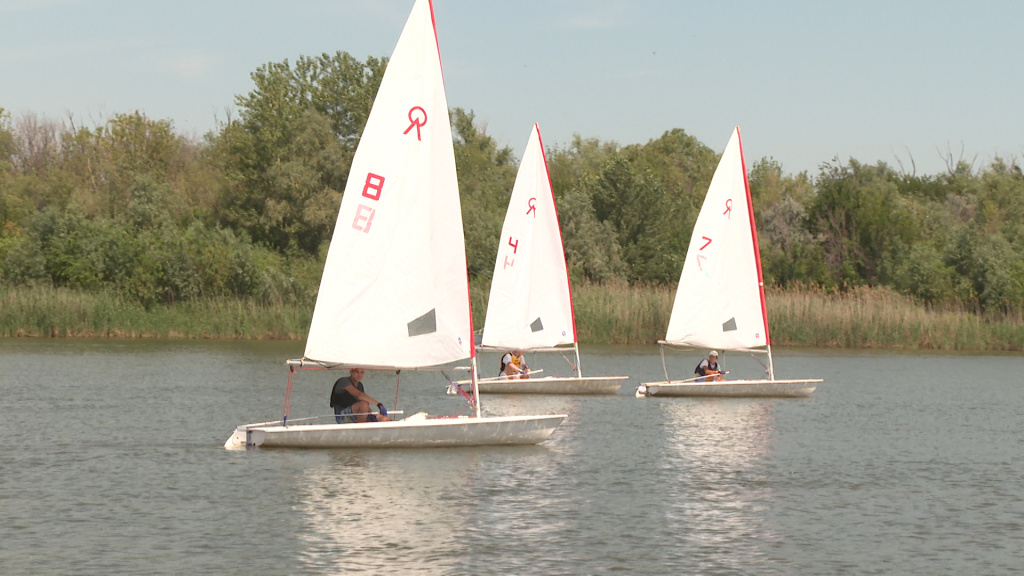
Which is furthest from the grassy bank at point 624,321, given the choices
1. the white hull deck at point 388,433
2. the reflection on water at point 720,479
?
the white hull deck at point 388,433

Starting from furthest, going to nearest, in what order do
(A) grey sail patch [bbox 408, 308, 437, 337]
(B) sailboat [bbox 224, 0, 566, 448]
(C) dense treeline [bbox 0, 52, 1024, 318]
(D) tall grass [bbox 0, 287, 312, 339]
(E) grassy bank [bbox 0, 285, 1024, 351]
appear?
(C) dense treeline [bbox 0, 52, 1024, 318] < (D) tall grass [bbox 0, 287, 312, 339] < (E) grassy bank [bbox 0, 285, 1024, 351] < (A) grey sail patch [bbox 408, 308, 437, 337] < (B) sailboat [bbox 224, 0, 566, 448]

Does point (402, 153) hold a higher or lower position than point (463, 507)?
higher

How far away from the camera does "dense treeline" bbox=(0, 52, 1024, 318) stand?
59.1 m

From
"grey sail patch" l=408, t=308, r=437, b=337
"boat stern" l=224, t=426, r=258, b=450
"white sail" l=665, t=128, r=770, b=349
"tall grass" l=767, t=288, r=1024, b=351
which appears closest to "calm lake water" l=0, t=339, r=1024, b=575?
"boat stern" l=224, t=426, r=258, b=450

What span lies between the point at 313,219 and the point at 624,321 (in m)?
22.9

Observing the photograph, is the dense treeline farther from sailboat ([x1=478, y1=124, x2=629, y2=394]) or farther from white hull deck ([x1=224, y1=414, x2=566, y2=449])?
white hull deck ([x1=224, y1=414, x2=566, y2=449])

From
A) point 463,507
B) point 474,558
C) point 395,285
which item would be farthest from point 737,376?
point 474,558

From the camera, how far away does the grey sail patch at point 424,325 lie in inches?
803

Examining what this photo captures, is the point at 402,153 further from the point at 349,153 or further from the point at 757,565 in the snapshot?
the point at 349,153

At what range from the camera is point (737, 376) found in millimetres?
41438

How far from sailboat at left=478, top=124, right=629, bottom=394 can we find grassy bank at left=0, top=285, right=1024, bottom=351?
727 inches

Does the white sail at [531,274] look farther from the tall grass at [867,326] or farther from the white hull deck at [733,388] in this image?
the tall grass at [867,326]

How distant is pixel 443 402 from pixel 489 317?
3.71 metres

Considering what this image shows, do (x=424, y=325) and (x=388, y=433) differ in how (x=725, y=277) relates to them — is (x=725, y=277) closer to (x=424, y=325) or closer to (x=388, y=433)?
(x=424, y=325)
